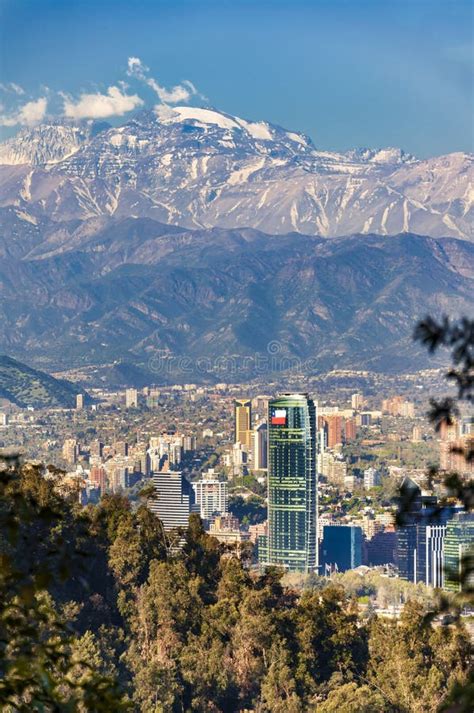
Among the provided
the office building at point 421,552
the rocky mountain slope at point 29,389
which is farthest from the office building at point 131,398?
A: the office building at point 421,552

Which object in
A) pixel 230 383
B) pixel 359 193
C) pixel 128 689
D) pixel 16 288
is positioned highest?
pixel 359 193

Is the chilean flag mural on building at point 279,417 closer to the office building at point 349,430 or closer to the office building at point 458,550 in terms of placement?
the office building at point 458,550

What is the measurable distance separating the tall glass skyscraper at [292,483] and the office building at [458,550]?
13913 millimetres

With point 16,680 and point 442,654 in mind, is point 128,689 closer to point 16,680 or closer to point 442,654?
point 442,654

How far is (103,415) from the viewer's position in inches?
3105

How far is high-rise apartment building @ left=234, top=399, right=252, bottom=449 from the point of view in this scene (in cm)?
6419

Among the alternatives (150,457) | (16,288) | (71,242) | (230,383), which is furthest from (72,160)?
(150,457)

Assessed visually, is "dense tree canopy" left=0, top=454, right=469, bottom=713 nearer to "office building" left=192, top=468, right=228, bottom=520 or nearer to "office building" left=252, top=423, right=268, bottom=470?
"office building" left=192, top=468, right=228, bottom=520

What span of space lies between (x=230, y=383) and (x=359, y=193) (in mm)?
69120

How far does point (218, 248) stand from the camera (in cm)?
13288

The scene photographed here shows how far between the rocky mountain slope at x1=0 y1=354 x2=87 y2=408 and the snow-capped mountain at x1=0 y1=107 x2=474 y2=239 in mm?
67440

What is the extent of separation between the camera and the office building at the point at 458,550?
146 inches

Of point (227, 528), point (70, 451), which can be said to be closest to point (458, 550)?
point (227, 528)

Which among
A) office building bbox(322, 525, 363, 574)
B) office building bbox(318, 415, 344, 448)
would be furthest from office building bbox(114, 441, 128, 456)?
office building bbox(322, 525, 363, 574)
